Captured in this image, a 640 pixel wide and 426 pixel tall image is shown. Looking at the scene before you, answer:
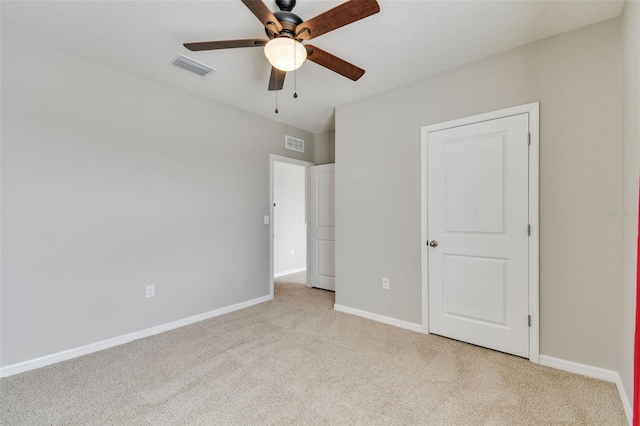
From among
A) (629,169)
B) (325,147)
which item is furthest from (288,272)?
(629,169)

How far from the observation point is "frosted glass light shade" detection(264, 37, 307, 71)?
171 cm

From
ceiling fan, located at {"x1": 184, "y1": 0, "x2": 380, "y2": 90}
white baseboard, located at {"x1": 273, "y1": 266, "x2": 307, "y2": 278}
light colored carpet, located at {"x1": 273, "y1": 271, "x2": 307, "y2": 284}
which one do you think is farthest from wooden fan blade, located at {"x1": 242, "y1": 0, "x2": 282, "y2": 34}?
white baseboard, located at {"x1": 273, "y1": 266, "x2": 307, "y2": 278}

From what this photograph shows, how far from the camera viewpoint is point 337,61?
2.03m

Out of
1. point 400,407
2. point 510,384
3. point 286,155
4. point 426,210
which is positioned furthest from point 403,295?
point 286,155

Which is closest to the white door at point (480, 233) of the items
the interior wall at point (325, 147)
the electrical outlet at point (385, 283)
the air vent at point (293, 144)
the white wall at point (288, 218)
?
the electrical outlet at point (385, 283)

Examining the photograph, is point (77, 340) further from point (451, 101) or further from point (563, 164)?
point (563, 164)

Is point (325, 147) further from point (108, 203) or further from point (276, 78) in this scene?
point (108, 203)

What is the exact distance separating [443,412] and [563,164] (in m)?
1.91

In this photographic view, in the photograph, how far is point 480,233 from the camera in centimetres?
256

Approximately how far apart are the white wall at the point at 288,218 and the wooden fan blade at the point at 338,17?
12.9 feet

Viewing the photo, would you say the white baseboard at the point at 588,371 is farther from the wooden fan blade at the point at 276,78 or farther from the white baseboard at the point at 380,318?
the wooden fan blade at the point at 276,78

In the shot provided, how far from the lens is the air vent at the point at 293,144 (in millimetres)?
4304

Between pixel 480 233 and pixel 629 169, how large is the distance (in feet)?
3.34

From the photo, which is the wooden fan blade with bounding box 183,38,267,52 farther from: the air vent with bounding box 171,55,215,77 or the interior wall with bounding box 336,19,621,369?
the interior wall with bounding box 336,19,621,369
